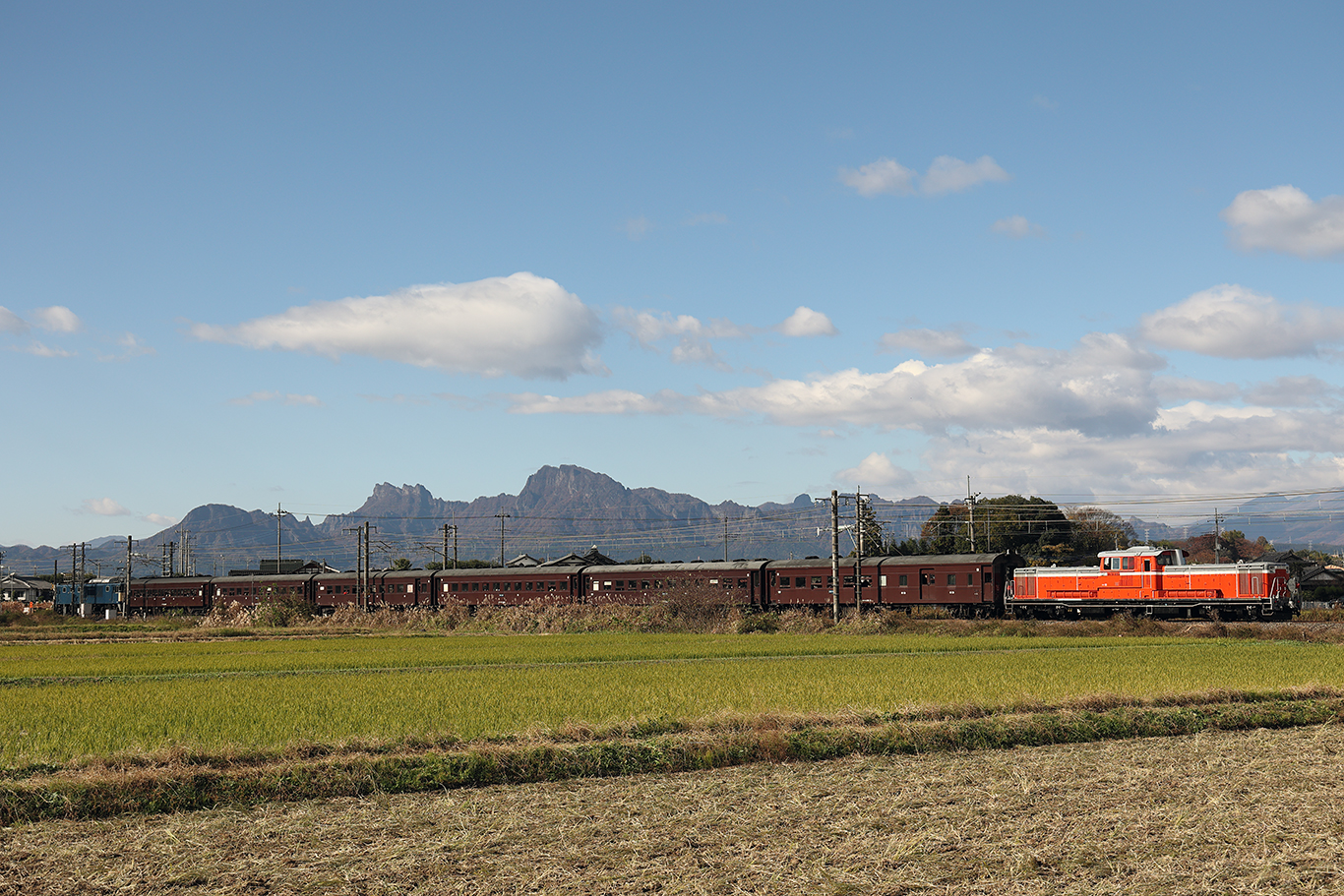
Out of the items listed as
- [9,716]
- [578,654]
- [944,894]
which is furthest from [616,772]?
[578,654]

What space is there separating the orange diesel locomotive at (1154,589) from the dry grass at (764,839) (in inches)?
1463

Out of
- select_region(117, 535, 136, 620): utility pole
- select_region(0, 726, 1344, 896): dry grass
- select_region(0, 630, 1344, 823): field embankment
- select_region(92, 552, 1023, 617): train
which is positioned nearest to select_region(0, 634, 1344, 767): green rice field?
select_region(0, 630, 1344, 823): field embankment

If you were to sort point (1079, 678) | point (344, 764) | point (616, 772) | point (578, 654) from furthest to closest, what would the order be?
1. point (578, 654)
2. point (1079, 678)
3. point (616, 772)
4. point (344, 764)

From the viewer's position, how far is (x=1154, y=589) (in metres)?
48.9

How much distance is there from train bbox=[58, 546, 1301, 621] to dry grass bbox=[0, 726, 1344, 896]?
38.2 meters

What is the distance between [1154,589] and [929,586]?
10.2 m

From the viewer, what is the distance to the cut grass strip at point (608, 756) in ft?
35.9

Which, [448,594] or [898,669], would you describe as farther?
[448,594]

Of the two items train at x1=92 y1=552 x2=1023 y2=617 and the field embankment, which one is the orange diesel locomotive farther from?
the field embankment

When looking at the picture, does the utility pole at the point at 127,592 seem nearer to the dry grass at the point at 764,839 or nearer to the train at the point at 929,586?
the train at the point at 929,586

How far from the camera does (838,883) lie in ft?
26.6

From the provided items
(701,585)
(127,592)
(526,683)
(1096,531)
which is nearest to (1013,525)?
(1096,531)

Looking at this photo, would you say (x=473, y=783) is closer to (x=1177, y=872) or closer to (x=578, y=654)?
(x=1177, y=872)

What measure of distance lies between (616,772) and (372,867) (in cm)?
476
